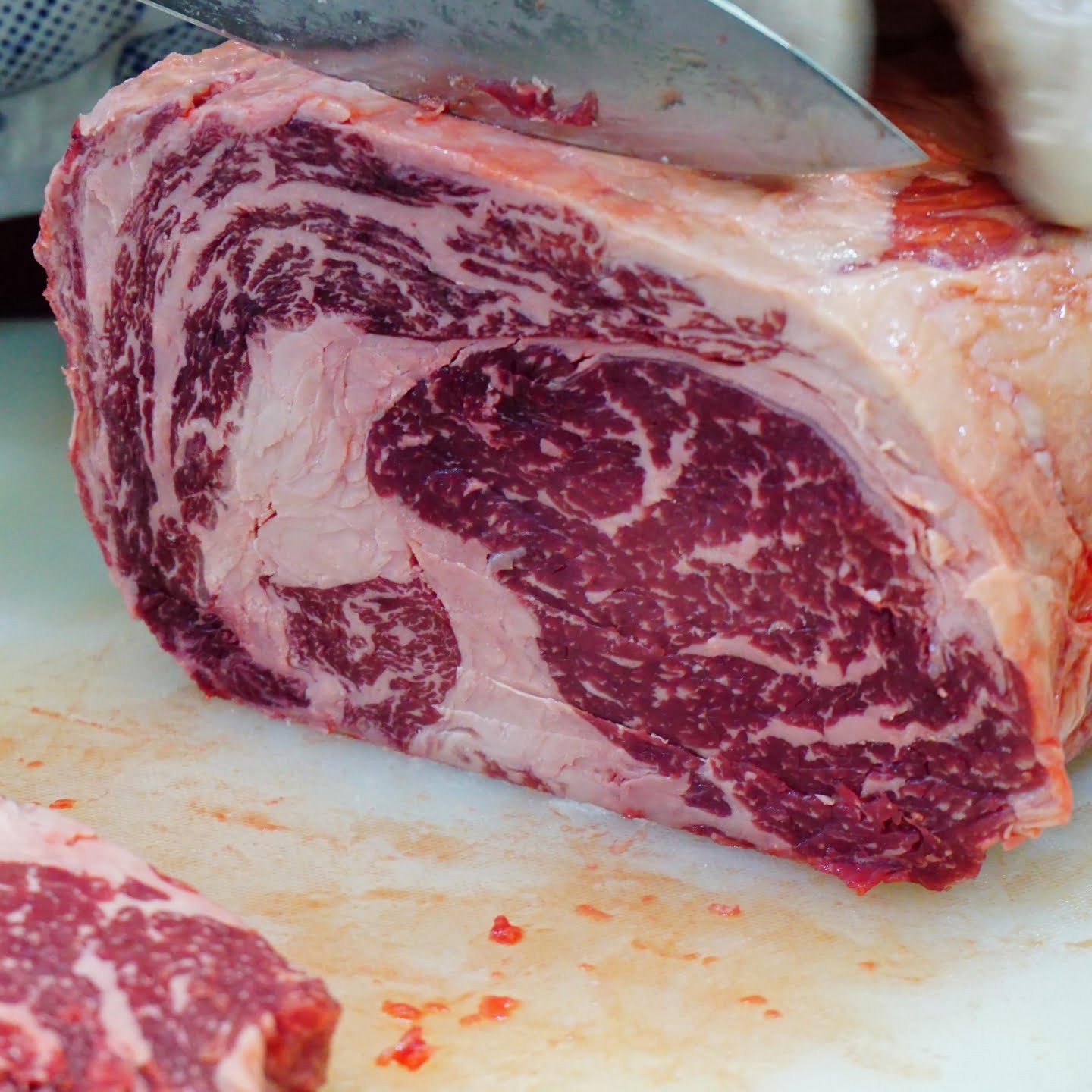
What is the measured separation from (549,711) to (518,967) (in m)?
0.48

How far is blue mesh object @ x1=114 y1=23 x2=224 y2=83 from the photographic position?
3.58 meters

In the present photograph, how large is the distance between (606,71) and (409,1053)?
1.29 meters

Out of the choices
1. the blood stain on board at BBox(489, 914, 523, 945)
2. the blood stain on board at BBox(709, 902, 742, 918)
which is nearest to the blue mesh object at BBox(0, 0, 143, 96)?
the blood stain on board at BBox(489, 914, 523, 945)

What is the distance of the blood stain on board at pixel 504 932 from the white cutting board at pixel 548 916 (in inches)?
0.5

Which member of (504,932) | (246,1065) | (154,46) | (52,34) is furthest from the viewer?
(154,46)

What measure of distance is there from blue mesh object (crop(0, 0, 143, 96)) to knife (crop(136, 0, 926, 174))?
1.35 metres

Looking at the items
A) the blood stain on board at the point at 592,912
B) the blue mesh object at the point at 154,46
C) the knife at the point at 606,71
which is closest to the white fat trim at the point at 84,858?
the blood stain on board at the point at 592,912

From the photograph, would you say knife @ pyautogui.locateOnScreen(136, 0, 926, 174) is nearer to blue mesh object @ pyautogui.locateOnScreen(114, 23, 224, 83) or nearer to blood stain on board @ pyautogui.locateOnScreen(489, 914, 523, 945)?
blood stain on board @ pyautogui.locateOnScreen(489, 914, 523, 945)

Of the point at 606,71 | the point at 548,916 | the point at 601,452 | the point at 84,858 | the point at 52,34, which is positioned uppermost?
the point at 606,71

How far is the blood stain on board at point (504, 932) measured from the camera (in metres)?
2.20

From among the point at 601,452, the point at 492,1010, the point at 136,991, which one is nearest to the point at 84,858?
the point at 136,991

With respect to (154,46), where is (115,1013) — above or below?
below

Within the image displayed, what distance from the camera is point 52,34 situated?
339 centimetres

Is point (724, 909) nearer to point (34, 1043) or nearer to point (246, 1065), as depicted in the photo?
point (246, 1065)
